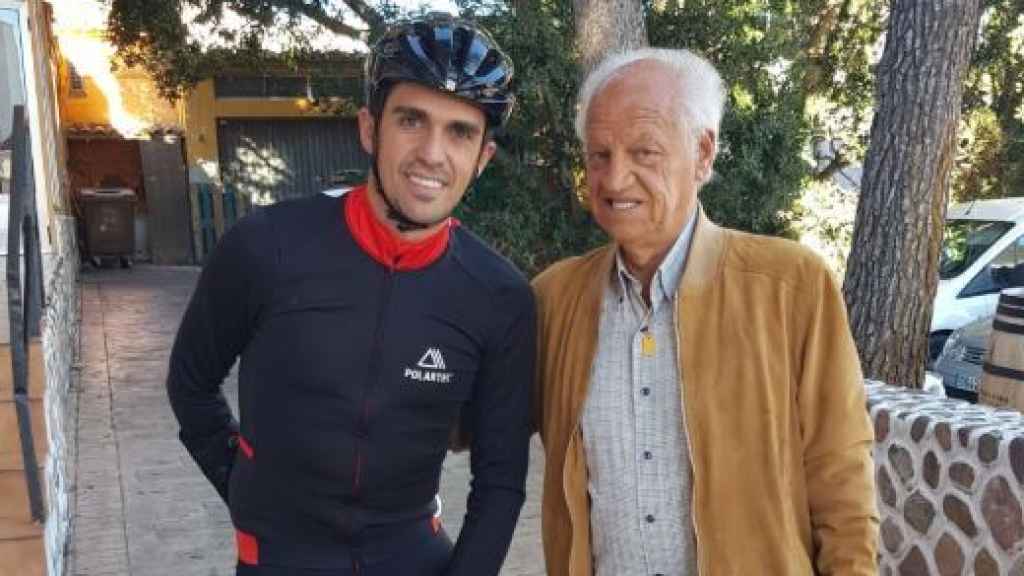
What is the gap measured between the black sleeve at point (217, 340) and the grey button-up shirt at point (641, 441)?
2.46 feet

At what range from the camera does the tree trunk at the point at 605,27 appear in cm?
796

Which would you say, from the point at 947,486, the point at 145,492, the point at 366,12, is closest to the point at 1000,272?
the point at 947,486

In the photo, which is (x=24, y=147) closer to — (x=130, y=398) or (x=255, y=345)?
(x=255, y=345)

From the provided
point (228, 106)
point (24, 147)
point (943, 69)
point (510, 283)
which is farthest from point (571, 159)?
point (228, 106)

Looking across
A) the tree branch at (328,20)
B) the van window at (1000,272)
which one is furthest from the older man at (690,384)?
the tree branch at (328,20)

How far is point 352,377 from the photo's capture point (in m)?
1.96

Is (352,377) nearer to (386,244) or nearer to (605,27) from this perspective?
(386,244)

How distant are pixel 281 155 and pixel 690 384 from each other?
18.2 metres

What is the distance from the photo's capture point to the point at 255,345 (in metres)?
2.02

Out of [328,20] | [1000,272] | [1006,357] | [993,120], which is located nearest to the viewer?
[1006,357]

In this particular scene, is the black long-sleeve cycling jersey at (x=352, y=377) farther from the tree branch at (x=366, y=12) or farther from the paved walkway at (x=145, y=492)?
the tree branch at (x=366, y=12)

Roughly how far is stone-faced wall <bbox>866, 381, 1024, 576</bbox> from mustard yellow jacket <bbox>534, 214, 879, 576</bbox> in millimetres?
1574

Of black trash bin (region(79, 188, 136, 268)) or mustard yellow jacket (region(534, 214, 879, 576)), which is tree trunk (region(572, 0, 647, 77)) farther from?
black trash bin (region(79, 188, 136, 268))

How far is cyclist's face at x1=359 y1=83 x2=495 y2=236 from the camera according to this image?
2.03 meters
